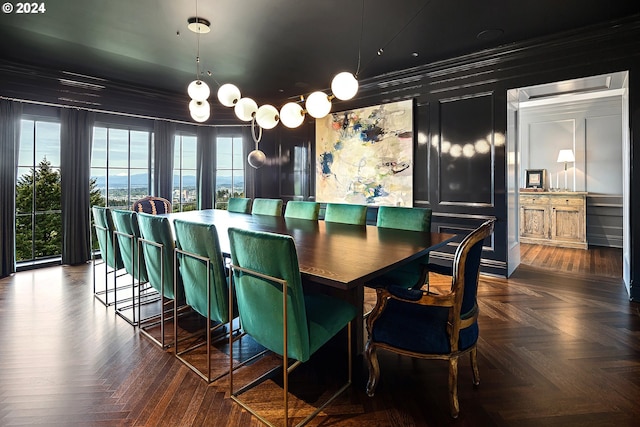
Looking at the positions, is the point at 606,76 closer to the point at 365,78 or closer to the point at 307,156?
the point at 365,78

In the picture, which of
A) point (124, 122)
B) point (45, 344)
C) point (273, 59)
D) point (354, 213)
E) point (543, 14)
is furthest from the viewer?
point (124, 122)

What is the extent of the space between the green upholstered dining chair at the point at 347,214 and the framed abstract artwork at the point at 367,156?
1.66 metres

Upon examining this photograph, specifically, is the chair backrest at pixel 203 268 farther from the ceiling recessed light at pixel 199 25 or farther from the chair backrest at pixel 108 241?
the ceiling recessed light at pixel 199 25

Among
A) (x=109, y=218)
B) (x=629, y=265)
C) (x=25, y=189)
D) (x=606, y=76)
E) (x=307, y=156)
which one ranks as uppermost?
(x=606, y=76)

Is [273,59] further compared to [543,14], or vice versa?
[273,59]

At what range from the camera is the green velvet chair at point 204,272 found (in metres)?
1.93

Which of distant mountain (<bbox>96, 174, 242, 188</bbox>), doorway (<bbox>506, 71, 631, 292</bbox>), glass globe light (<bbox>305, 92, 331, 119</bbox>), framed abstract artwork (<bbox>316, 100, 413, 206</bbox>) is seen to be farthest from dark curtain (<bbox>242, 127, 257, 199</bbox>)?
doorway (<bbox>506, 71, 631, 292</bbox>)

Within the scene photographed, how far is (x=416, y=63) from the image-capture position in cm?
446

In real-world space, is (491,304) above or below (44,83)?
below

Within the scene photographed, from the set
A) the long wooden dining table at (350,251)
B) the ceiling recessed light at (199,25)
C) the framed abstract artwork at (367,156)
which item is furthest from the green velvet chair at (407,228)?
the ceiling recessed light at (199,25)

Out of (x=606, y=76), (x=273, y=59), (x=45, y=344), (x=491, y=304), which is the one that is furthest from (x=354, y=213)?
(x=606, y=76)

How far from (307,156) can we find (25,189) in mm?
4095

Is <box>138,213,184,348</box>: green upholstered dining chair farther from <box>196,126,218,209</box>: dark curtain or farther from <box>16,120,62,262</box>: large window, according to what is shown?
<box>196,126,218,209</box>: dark curtain

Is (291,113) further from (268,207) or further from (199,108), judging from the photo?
(268,207)
